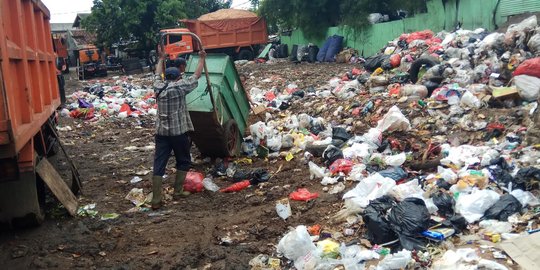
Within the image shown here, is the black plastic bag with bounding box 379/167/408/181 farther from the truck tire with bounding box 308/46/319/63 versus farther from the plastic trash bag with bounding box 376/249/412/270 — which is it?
the truck tire with bounding box 308/46/319/63

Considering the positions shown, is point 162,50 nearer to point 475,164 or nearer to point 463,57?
point 475,164

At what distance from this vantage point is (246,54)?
27.0 m

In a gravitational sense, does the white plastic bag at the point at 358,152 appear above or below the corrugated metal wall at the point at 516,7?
below

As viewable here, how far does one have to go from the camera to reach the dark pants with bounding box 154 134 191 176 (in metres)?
5.16

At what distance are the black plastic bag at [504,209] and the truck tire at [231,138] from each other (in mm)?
3406

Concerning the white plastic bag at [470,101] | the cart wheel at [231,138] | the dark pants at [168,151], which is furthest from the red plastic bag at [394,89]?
the dark pants at [168,151]

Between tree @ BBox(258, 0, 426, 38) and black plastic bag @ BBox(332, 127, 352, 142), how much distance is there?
41.3 feet

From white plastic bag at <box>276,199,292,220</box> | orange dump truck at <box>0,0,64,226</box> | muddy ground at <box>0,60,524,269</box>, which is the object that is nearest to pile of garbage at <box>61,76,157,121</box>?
muddy ground at <box>0,60,524,269</box>

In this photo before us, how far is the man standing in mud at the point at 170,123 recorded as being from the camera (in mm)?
5098

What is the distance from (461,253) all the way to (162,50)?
388 centimetres

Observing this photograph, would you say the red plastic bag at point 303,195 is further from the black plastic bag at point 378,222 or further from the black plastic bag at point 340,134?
the black plastic bag at point 340,134

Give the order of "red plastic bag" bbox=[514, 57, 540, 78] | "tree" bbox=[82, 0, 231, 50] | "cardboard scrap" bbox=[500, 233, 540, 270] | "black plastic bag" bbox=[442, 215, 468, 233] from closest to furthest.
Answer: "cardboard scrap" bbox=[500, 233, 540, 270]
"black plastic bag" bbox=[442, 215, 468, 233]
"red plastic bag" bbox=[514, 57, 540, 78]
"tree" bbox=[82, 0, 231, 50]

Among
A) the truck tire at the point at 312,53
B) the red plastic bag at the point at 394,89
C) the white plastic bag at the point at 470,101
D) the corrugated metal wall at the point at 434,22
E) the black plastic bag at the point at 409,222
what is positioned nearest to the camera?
the black plastic bag at the point at 409,222

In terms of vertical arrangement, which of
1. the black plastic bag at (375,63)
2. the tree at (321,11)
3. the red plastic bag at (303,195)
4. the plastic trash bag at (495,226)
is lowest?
the red plastic bag at (303,195)
